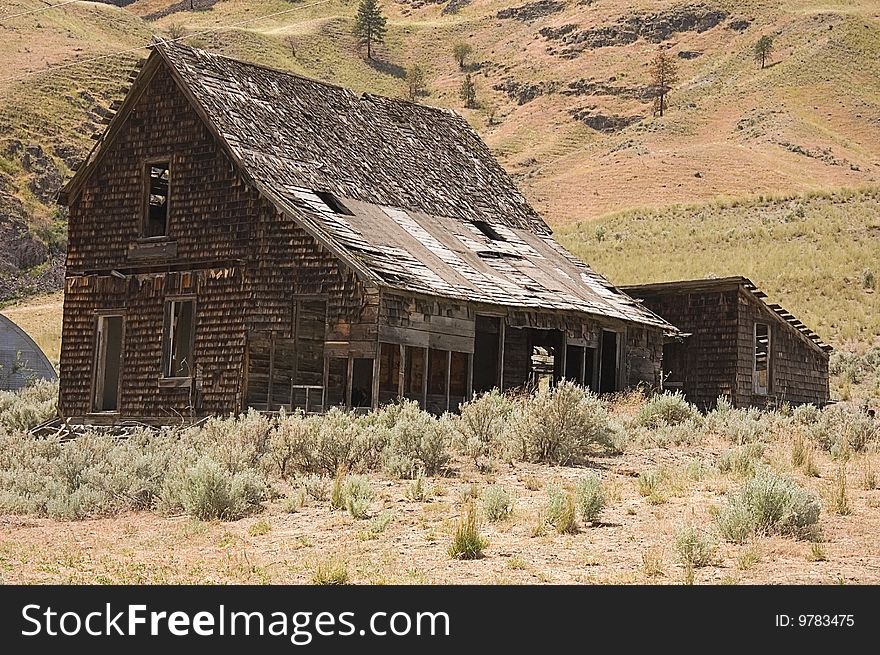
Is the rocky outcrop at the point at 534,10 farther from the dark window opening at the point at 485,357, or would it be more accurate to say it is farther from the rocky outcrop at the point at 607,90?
the dark window opening at the point at 485,357

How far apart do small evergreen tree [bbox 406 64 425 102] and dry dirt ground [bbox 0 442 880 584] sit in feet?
323

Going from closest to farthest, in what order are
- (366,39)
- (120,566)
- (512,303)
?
(120,566) < (512,303) < (366,39)

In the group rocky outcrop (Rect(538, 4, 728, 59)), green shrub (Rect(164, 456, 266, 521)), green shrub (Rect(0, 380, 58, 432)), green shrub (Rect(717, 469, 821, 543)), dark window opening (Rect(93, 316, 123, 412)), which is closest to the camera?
green shrub (Rect(717, 469, 821, 543))

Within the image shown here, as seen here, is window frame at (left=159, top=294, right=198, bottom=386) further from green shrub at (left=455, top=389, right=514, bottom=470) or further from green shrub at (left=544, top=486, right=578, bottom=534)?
green shrub at (left=544, top=486, right=578, bottom=534)

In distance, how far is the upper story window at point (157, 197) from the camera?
24.7 metres

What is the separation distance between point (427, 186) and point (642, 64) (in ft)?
279

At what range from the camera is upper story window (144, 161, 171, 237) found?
24734 millimetres

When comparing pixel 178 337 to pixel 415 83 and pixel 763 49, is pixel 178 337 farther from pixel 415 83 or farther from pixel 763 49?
pixel 415 83

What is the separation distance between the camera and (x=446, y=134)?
3141 cm

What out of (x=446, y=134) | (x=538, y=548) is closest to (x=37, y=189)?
(x=446, y=134)

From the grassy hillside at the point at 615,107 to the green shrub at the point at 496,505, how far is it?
30665mm

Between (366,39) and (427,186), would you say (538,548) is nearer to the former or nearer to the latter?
(427,186)

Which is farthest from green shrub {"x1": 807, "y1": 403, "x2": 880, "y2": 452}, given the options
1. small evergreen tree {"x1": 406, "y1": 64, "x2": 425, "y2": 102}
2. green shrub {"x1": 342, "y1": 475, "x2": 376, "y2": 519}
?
small evergreen tree {"x1": 406, "y1": 64, "x2": 425, "y2": 102}

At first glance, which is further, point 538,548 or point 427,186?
point 427,186
